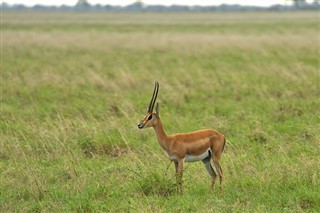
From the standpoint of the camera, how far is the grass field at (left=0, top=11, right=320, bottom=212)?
7066 mm

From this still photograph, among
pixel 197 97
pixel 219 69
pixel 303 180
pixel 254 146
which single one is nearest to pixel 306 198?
pixel 303 180

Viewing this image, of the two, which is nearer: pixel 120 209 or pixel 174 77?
pixel 120 209

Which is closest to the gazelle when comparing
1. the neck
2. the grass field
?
the neck

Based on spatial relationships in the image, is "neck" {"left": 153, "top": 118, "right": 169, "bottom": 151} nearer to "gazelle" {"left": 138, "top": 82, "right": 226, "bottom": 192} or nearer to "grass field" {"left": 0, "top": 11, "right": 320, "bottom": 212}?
"gazelle" {"left": 138, "top": 82, "right": 226, "bottom": 192}

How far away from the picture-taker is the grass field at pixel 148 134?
7.07m

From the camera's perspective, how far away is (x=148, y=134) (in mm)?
10477

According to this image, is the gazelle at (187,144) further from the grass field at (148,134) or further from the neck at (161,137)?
the grass field at (148,134)

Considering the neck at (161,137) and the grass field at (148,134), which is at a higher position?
the neck at (161,137)

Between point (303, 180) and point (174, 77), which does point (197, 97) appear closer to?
point (174, 77)

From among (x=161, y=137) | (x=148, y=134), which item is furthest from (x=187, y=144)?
(x=148, y=134)

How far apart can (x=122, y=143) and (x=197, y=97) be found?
486 centimetres

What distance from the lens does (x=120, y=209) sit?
22.1 feet

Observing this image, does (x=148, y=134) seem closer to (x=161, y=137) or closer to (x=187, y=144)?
(x=161, y=137)

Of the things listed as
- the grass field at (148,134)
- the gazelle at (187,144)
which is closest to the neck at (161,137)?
the gazelle at (187,144)
